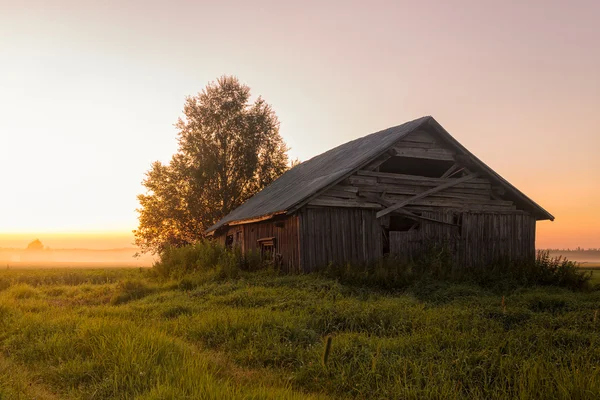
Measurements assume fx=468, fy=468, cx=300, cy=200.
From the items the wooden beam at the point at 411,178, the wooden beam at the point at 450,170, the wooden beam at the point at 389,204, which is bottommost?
the wooden beam at the point at 389,204

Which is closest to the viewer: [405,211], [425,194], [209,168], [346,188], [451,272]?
[451,272]

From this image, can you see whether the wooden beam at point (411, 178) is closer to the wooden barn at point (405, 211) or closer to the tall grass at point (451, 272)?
the wooden barn at point (405, 211)

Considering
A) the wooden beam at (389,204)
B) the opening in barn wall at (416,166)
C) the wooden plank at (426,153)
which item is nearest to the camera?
the wooden beam at (389,204)

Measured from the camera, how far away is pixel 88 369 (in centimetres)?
678

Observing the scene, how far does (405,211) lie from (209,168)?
21052 mm

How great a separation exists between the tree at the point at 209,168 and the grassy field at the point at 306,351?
23.6 metres

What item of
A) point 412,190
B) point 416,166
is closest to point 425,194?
point 412,190

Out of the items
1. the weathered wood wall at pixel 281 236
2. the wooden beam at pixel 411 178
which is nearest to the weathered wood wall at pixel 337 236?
the weathered wood wall at pixel 281 236

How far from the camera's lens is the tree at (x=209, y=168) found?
35375 millimetres

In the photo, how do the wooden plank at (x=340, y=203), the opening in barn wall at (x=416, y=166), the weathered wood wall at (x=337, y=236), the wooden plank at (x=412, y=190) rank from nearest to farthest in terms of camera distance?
the weathered wood wall at (x=337, y=236)
the wooden plank at (x=340, y=203)
the wooden plank at (x=412, y=190)
the opening in barn wall at (x=416, y=166)

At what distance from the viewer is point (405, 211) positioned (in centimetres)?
1769

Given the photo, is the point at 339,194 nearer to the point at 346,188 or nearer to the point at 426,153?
the point at 346,188

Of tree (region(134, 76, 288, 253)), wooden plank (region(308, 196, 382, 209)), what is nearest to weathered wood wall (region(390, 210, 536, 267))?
wooden plank (region(308, 196, 382, 209))

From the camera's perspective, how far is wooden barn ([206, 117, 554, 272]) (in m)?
16.4
